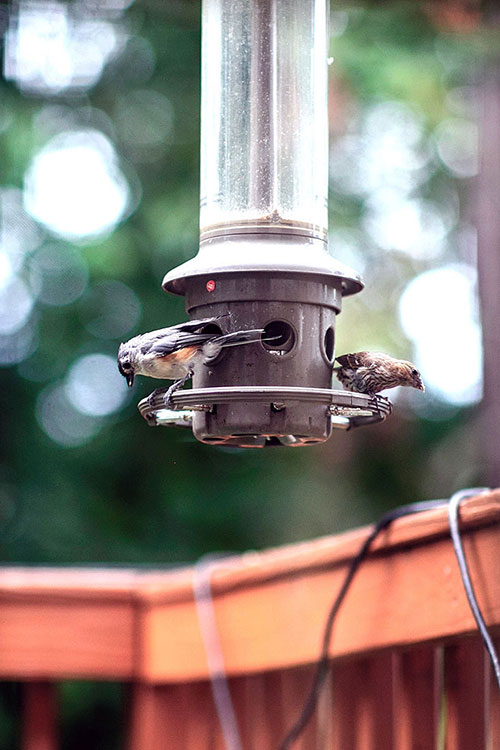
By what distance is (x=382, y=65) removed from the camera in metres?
5.34

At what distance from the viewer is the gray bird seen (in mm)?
1639

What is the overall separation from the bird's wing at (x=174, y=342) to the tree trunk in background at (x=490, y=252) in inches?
77.7

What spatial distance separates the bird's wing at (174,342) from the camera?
165 centimetres

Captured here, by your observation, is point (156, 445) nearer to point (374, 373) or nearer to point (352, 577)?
point (352, 577)

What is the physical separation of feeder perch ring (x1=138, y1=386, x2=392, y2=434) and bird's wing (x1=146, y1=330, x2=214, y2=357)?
0.25 feet

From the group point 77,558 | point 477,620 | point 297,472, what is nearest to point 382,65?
point 297,472

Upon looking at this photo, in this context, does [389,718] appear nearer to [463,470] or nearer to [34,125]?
[463,470]

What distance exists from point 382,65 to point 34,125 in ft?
6.94

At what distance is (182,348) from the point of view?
165 centimetres

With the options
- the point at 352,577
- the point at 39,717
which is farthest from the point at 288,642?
the point at 39,717

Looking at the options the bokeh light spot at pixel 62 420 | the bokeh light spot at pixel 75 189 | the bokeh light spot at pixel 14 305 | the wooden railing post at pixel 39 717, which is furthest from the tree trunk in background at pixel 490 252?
the bokeh light spot at pixel 14 305

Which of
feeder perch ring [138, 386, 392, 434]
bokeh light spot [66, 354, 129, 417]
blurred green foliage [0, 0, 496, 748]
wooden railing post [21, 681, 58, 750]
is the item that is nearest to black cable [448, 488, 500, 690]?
feeder perch ring [138, 386, 392, 434]

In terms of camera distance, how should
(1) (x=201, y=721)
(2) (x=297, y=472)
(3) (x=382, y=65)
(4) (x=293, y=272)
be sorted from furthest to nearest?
(2) (x=297, y=472), (3) (x=382, y=65), (1) (x=201, y=721), (4) (x=293, y=272)

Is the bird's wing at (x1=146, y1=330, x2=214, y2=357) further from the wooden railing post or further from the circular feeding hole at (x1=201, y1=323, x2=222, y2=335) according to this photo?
the wooden railing post
